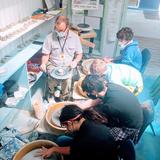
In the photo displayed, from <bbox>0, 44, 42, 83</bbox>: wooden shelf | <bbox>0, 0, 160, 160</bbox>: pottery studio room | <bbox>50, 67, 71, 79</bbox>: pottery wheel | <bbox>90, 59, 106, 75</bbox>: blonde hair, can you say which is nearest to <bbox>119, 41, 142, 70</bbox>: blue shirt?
<bbox>0, 0, 160, 160</bbox>: pottery studio room

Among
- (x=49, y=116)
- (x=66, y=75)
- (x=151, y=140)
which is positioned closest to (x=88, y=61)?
(x=66, y=75)

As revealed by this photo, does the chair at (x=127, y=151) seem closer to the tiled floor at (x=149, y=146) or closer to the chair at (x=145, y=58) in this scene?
the tiled floor at (x=149, y=146)

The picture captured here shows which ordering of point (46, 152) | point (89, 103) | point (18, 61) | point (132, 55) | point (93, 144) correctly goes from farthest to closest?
point (132, 55) < point (18, 61) < point (89, 103) < point (46, 152) < point (93, 144)

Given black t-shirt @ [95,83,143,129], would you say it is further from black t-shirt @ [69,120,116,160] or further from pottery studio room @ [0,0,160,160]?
black t-shirt @ [69,120,116,160]

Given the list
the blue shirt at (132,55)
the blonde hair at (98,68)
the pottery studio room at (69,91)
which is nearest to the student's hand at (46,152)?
the pottery studio room at (69,91)

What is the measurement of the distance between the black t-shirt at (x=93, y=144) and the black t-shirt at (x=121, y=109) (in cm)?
33

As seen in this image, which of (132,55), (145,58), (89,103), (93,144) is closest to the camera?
(93,144)

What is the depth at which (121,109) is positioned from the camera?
1674 mm

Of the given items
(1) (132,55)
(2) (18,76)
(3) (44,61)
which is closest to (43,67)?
(3) (44,61)

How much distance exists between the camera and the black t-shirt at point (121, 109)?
66.2 inches

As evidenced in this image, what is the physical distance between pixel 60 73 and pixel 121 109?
0.92 metres

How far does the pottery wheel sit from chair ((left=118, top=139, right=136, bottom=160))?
1106mm

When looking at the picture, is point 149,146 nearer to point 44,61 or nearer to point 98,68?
point 98,68

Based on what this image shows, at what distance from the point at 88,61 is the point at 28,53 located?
2.50 ft
